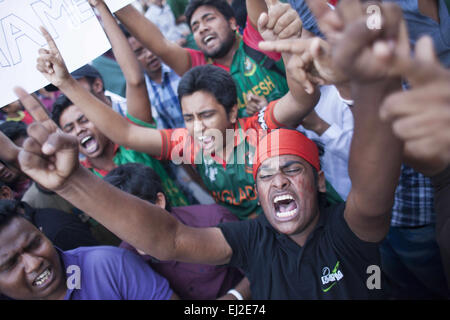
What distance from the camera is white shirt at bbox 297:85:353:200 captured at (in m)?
1.82

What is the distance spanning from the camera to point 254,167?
1.63m

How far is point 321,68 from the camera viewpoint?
101 cm

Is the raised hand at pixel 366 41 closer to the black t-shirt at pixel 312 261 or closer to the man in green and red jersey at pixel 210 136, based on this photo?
the black t-shirt at pixel 312 261

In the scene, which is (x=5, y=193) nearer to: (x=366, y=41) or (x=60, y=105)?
(x=60, y=105)

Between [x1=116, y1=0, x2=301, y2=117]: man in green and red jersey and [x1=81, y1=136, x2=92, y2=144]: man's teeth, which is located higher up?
[x1=116, y1=0, x2=301, y2=117]: man in green and red jersey

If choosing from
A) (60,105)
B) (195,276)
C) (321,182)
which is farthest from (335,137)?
(60,105)

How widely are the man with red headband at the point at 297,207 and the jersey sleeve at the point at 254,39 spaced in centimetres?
80

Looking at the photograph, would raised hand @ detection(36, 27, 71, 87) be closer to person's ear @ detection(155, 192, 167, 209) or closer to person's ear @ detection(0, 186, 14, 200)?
person's ear @ detection(155, 192, 167, 209)

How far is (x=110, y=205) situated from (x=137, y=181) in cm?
73

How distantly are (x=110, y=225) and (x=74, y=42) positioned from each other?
968 mm

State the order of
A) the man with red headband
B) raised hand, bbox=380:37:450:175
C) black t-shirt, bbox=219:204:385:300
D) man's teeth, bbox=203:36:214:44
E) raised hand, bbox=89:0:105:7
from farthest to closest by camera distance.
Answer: man's teeth, bbox=203:36:214:44 < raised hand, bbox=89:0:105:7 < black t-shirt, bbox=219:204:385:300 < the man with red headband < raised hand, bbox=380:37:450:175

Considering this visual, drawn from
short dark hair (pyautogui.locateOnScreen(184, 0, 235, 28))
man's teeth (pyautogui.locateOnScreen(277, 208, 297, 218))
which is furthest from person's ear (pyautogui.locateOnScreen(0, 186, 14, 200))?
short dark hair (pyautogui.locateOnScreen(184, 0, 235, 28))

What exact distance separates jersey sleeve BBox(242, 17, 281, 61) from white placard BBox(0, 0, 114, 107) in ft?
3.39
